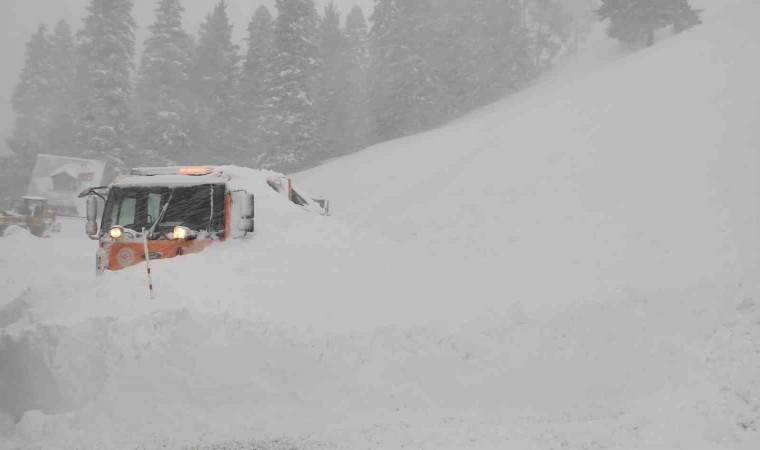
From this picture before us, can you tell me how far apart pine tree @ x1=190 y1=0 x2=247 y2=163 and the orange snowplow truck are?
30612 millimetres

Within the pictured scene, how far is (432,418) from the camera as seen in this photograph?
7.36 metres

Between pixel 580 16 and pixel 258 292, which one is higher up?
pixel 580 16

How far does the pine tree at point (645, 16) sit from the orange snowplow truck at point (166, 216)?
33891 millimetres

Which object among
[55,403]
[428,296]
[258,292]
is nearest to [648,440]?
[428,296]

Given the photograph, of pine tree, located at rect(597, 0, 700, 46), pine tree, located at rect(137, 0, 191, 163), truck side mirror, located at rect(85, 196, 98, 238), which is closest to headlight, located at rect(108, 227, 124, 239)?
truck side mirror, located at rect(85, 196, 98, 238)

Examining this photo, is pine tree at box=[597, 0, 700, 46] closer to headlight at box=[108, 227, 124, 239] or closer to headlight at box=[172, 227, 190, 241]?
headlight at box=[172, 227, 190, 241]

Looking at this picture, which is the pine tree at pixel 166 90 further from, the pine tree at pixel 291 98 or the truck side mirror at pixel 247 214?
the truck side mirror at pixel 247 214

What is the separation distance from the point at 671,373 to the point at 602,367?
91 cm

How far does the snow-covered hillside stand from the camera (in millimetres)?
6730

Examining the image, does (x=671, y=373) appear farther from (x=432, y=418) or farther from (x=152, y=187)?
(x=152, y=187)

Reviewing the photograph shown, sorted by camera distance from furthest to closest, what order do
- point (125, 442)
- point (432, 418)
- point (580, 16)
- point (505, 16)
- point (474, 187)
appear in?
1. point (580, 16)
2. point (505, 16)
3. point (474, 187)
4. point (432, 418)
5. point (125, 442)

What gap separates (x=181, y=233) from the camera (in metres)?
9.84

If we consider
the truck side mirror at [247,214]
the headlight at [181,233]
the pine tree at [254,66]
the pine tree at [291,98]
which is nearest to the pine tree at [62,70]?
the pine tree at [254,66]

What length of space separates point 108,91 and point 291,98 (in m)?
11.9
